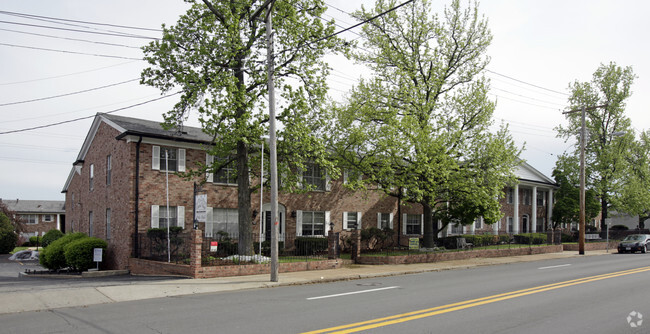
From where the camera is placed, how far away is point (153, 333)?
8031 millimetres

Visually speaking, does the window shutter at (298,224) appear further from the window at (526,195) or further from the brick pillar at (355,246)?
the window at (526,195)

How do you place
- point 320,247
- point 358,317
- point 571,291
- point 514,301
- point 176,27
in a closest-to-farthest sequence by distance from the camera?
point 358,317 → point 514,301 → point 571,291 → point 176,27 → point 320,247

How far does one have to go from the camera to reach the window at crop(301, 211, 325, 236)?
88.5ft

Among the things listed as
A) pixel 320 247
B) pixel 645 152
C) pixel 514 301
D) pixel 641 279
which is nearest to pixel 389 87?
pixel 320 247

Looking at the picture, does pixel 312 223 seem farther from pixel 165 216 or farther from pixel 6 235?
pixel 6 235

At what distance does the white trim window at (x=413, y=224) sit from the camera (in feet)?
107

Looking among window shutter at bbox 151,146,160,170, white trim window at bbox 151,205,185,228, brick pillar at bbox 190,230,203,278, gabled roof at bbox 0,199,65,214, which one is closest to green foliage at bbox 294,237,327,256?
white trim window at bbox 151,205,185,228

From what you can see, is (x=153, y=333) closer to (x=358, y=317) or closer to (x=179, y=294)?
(x=358, y=317)

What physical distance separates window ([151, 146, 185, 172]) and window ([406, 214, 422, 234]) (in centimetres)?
1658

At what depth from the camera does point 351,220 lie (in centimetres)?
2917

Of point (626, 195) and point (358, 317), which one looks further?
point (626, 195)

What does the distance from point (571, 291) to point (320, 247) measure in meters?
14.1

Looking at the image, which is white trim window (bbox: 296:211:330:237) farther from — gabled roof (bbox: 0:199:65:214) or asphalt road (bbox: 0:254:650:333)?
gabled roof (bbox: 0:199:65:214)

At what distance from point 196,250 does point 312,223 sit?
12.0 metres
